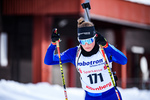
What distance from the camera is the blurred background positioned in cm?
1072

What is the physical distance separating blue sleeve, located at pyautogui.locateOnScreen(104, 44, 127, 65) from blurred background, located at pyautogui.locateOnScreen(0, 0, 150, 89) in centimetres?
690

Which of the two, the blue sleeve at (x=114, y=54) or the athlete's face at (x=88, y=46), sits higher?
the athlete's face at (x=88, y=46)

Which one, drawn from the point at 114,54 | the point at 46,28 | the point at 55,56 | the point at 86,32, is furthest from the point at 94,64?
the point at 46,28

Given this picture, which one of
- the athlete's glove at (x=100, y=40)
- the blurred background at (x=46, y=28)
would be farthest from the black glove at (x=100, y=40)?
the blurred background at (x=46, y=28)

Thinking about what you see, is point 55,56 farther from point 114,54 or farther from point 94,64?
point 114,54

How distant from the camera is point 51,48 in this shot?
3490 millimetres

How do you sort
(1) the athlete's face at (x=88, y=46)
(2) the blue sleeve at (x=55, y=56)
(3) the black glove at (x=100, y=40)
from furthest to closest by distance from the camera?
(2) the blue sleeve at (x=55, y=56) → (1) the athlete's face at (x=88, y=46) → (3) the black glove at (x=100, y=40)

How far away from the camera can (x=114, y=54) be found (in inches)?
131

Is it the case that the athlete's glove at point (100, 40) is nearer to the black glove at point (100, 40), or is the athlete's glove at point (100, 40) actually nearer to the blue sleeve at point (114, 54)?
the black glove at point (100, 40)

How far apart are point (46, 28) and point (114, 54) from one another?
326 inches

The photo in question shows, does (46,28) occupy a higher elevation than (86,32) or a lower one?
lower

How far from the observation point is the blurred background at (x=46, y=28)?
10.7 meters

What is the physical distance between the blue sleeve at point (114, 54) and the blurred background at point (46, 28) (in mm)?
Result: 6905

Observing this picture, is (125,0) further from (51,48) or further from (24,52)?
(51,48)
